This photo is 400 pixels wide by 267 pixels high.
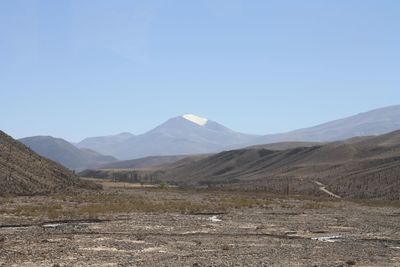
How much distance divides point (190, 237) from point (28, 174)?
5507 centimetres

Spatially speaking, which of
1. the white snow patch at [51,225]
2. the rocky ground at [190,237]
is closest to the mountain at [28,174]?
the rocky ground at [190,237]

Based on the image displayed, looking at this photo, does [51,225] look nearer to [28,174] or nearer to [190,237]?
[190,237]

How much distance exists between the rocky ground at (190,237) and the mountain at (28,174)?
22244 mm

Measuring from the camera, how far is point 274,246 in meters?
34.1

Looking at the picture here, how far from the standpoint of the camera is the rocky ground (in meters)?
28.6

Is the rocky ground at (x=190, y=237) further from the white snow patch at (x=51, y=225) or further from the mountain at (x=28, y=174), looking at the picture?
the mountain at (x=28, y=174)

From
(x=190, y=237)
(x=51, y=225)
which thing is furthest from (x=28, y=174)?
(x=190, y=237)

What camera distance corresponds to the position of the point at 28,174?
87.0m

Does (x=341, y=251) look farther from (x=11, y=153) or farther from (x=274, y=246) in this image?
(x=11, y=153)

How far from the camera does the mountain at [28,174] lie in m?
79.3

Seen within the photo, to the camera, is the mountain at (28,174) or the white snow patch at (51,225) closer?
the white snow patch at (51,225)

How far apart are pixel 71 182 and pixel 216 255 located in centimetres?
7088

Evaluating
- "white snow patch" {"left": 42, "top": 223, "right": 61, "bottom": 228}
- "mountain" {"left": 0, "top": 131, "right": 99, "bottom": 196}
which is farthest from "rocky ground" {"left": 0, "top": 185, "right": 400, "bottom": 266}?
"mountain" {"left": 0, "top": 131, "right": 99, "bottom": 196}

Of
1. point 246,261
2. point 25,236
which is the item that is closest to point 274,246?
point 246,261
